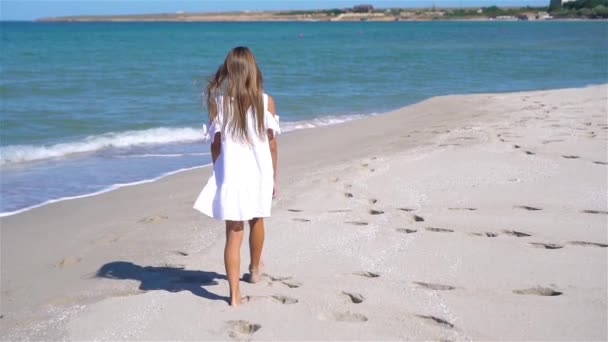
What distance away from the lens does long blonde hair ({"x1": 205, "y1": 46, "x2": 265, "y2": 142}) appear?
14.4 feet

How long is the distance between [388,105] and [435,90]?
12.5 feet

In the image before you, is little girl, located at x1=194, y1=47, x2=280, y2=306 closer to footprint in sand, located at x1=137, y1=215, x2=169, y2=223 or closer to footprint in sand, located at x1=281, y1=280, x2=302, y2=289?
footprint in sand, located at x1=281, y1=280, x2=302, y2=289

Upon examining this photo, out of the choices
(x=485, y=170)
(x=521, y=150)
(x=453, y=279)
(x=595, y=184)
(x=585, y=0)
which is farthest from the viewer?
(x=585, y=0)

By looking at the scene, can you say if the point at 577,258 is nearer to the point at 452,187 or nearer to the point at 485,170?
the point at 452,187

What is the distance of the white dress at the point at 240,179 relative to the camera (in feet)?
14.6

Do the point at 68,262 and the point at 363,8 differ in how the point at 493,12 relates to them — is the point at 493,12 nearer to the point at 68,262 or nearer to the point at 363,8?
the point at 363,8

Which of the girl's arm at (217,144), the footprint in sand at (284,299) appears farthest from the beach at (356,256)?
the girl's arm at (217,144)

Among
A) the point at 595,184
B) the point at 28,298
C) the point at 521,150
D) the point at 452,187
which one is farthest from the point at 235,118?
the point at 521,150

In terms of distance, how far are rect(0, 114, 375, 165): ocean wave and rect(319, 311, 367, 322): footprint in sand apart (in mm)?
7209

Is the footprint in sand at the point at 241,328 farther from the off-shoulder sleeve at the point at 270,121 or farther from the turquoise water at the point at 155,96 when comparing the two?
the turquoise water at the point at 155,96

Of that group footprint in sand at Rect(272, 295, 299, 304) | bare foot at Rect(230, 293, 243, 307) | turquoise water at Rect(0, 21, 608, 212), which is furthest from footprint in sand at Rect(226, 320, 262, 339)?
turquoise water at Rect(0, 21, 608, 212)

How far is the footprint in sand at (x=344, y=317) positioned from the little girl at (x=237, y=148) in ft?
1.84

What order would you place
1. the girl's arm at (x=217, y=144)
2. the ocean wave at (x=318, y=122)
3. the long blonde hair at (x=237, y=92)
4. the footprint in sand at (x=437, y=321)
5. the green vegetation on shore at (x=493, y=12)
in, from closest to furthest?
the footprint in sand at (x=437, y=321) → the long blonde hair at (x=237, y=92) → the girl's arm at (x=217, y=144) → the ocean wave at (x=318, y=122) → the green vegetation on shore at (x=493, y=12)

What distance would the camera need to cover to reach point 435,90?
21.3 metres
